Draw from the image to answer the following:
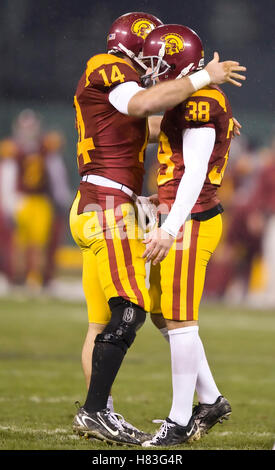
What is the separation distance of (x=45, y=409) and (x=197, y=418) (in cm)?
98

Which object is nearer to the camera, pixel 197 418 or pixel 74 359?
pixel 197 418

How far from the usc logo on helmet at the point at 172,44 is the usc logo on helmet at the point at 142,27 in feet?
0.52

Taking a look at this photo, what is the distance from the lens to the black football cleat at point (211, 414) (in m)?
3.12

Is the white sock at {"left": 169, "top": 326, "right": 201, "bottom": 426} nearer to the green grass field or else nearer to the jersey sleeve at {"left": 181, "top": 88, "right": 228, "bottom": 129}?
the green grass field

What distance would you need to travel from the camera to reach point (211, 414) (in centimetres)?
313

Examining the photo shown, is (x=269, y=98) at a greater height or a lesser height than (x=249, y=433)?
greater

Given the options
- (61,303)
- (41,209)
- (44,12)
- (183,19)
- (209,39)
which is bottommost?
(61,303)

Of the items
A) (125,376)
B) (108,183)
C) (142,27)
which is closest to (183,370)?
(108,183)

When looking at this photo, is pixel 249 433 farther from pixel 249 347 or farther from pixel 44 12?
pixel 44 12

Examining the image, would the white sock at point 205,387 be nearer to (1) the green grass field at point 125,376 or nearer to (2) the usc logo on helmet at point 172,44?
(1) the green grass field at point 125,376

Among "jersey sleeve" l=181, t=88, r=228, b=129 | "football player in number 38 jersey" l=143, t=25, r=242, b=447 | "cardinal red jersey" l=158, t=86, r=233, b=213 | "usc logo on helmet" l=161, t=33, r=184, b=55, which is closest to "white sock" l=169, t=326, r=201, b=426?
"football player in number 38 jersey" l=143, t=25, r=242, b=447

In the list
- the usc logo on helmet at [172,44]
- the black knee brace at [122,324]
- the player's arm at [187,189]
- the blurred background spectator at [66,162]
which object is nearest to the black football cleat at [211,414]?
the black knee brace at [122,324]
